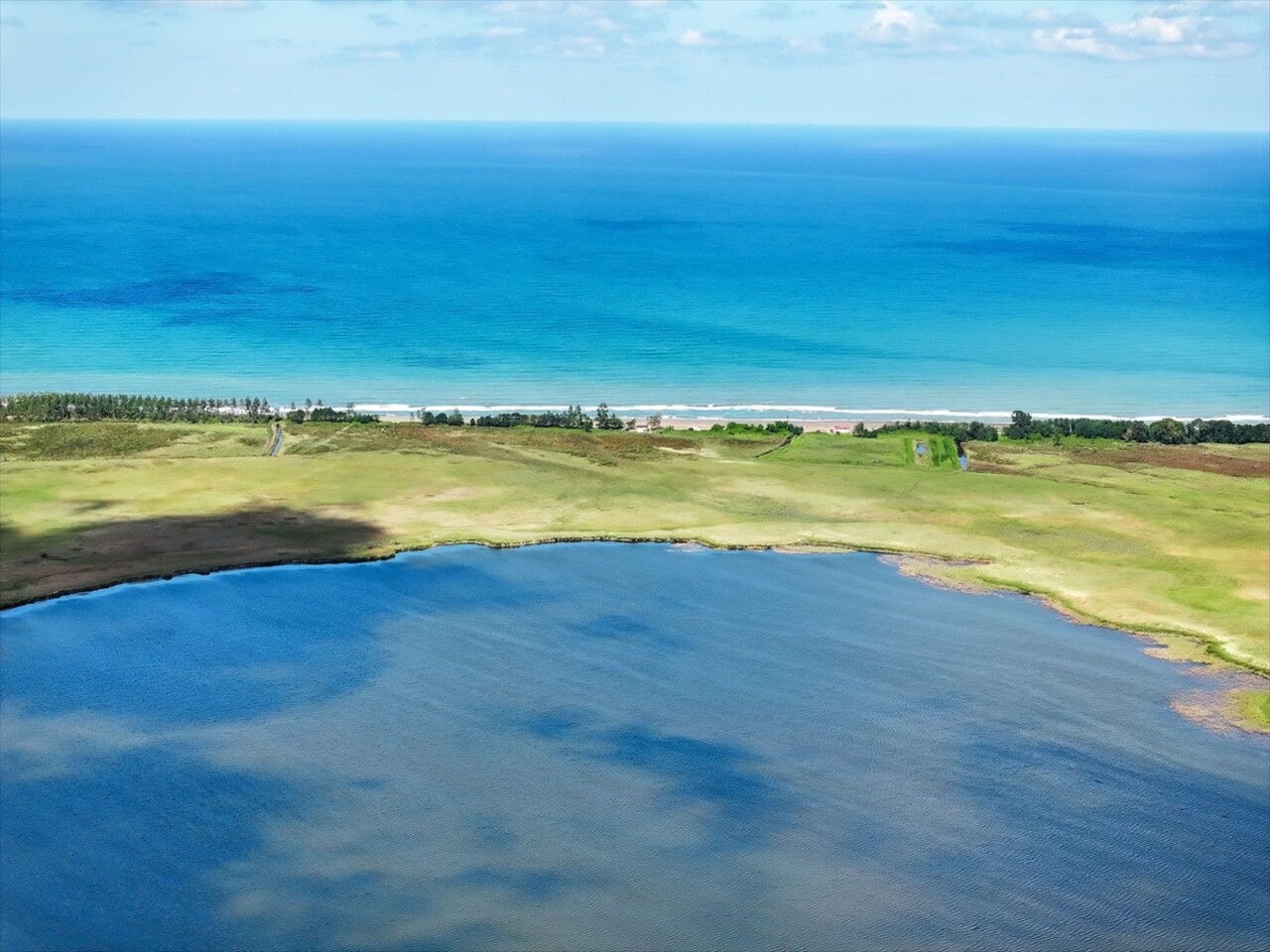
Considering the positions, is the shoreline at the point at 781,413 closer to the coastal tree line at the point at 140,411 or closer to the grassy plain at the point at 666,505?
the coastal tree line at the point at 140,411

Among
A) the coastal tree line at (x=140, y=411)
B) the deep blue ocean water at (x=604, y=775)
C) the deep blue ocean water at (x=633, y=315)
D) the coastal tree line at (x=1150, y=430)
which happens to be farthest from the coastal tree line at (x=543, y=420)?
the deep blue ocean water at (x=604, y=775)

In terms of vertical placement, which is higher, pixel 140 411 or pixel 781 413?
pixel 781 413

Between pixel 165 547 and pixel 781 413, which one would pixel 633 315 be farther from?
pixel 165 547

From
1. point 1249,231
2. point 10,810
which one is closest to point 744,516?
point 10,810

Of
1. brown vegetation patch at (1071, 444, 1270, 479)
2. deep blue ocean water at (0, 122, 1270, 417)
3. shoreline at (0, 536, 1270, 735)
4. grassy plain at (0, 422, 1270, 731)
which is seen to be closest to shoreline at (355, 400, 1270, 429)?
deep blue ocean water at (0, 122, 1270, 417)

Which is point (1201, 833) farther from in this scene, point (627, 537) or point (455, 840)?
point (627, 537)

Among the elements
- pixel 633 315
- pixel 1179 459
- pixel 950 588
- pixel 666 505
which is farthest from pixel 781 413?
pixel 950 588
